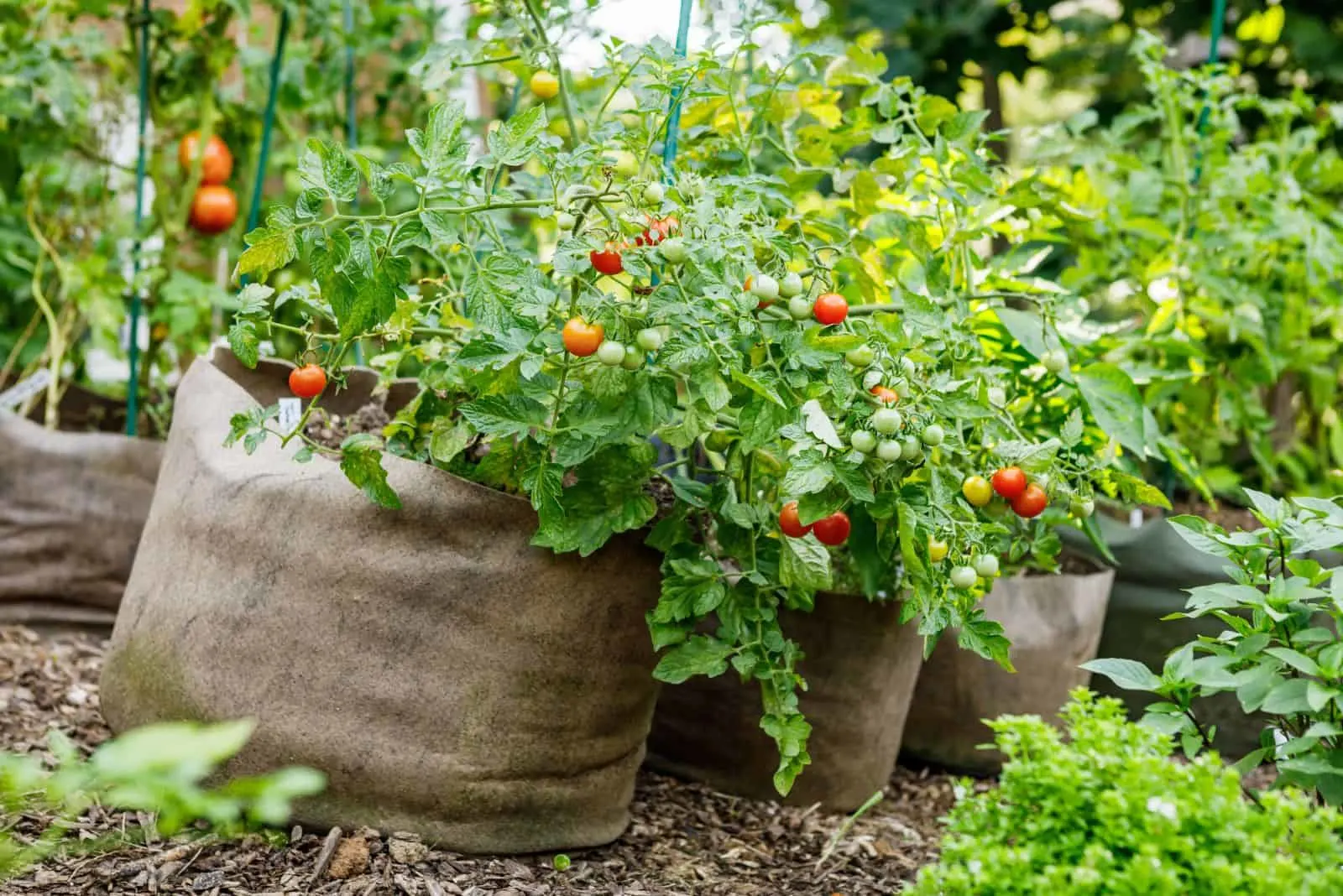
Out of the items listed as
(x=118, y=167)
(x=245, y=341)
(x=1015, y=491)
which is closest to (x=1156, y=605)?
(x=1015, y=491)

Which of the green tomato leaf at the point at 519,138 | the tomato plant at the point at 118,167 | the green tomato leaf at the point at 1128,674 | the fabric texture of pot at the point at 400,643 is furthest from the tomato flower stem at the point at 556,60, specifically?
the tomato plant at the point at 118,167

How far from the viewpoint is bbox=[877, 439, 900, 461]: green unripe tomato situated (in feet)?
4.60

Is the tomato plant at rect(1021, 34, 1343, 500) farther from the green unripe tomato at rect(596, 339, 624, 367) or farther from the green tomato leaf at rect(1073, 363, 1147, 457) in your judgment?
the green unripe tomato at rect(596, 339, 624, 367)

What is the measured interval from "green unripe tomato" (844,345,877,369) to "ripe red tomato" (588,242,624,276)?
11.6 inches

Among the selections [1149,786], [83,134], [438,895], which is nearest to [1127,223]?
[1149,786]

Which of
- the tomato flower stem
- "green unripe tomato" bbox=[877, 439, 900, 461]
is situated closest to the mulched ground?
"green unripe tomato" bbox=[877, 439, 900, 461]

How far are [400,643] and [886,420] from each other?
691 millimetres

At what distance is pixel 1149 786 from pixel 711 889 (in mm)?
788

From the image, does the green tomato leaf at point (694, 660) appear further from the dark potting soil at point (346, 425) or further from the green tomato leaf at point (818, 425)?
the dark potting soil at point (346, 425)

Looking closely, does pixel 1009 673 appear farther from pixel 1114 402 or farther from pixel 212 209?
pixel 212 209

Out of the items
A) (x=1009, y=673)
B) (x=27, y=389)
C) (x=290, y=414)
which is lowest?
(x=1009, y=673)

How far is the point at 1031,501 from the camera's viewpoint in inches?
60.7

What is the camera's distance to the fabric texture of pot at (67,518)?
2.33 metres

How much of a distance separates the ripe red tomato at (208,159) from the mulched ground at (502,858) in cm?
109
